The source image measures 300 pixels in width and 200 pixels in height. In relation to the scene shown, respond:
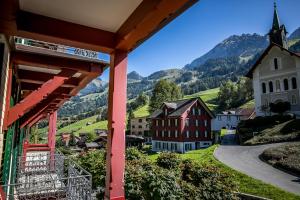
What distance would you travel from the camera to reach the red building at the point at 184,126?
46.2 metres

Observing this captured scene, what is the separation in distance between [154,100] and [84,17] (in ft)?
240

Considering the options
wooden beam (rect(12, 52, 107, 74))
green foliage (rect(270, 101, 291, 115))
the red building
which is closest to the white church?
green foliage (rect(270, 101, 291, 115))

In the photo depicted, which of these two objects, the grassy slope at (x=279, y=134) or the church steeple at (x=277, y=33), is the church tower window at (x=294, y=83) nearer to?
the grassy slope at (x=279, y=134)

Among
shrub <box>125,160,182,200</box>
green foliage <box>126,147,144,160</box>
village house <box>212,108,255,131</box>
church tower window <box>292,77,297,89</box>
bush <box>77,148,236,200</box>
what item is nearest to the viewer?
shrub <box>125,160,182,200</box>

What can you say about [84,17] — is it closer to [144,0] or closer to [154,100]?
[144,0]

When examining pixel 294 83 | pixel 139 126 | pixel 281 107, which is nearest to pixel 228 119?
pixel 139 126

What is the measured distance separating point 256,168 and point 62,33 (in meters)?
21.6

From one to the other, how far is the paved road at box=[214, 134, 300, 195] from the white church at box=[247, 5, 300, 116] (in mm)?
15065

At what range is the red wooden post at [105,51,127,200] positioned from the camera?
347 centimetres

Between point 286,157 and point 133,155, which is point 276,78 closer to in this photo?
point 286,157

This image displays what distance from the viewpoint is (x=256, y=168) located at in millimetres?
21047

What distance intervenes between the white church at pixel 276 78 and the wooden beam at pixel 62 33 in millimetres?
41567

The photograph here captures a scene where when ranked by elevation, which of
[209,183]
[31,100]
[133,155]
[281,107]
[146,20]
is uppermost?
[281,107]

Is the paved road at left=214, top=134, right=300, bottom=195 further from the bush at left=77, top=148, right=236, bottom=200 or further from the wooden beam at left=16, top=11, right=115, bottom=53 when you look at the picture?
the wooden beam at left=16, top=11, right=115, bottom=53
